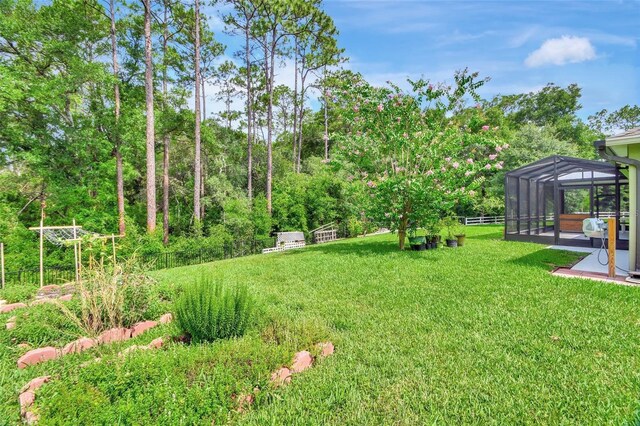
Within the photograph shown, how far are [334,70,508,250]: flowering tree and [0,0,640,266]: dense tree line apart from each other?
726 millimetres

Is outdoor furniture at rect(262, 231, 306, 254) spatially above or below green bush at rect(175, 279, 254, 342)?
below

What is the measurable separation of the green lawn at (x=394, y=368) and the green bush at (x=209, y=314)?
0.82 feet

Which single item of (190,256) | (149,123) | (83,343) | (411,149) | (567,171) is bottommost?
(190,256)

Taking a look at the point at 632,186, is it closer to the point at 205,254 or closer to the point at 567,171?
the point at 567,171

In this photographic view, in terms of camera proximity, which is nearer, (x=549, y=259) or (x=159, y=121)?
(x=549, y=259)

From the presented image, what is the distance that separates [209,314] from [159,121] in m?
14.7

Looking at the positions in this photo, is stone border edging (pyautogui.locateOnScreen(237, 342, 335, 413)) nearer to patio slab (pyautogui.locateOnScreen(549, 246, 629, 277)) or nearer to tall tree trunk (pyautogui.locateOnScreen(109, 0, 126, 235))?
patio slab (pyautogui.locateOnScreen(549, 246, 629, 277))

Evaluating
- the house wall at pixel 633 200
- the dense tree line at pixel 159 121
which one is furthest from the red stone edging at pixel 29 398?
the house wall at pixel 633 200

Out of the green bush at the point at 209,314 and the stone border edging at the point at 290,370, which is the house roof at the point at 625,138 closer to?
the stone border edging at the point at 290,370

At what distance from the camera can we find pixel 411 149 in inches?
353

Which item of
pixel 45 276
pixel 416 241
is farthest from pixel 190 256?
pixel 416 241

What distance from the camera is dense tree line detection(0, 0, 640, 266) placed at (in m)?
12.0

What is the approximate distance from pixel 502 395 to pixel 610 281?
523cm

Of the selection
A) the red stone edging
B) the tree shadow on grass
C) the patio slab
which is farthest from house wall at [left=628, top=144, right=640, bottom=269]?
the red stone edging
